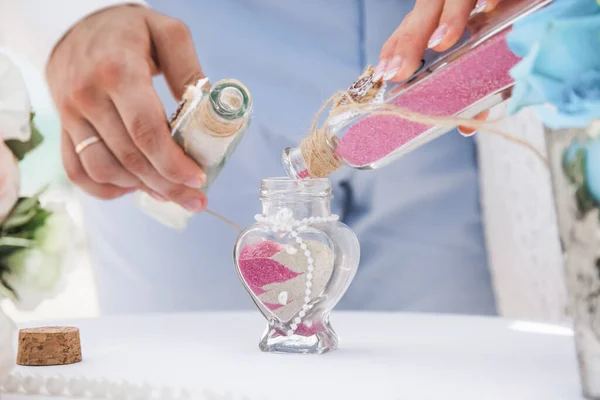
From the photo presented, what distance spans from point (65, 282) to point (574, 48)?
0.32 m

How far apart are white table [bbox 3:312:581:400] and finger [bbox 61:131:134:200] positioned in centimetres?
28

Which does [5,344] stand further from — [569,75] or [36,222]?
[569,75]

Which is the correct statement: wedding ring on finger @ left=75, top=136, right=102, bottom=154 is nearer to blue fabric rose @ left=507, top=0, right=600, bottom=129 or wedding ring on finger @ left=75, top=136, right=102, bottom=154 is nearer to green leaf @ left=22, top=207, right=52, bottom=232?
green leaf @ left=22, top=207, right=52, bottom=232

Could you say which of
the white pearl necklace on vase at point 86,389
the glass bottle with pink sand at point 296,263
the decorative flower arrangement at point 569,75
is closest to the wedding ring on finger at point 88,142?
the glass bottle with pink sand at point 296,263

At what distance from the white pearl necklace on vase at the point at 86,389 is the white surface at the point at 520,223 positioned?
0.70m

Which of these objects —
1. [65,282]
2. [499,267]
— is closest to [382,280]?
[499,267]

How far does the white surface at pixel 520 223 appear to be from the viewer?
3.21 feet

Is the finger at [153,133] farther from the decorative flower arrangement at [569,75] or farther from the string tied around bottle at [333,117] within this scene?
the decorative flower arrangement at [569,75]

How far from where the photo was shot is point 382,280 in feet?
3.55

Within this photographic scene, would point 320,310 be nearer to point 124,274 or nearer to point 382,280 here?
point 382,280

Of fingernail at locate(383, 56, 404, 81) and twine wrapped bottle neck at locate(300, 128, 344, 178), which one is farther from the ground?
fingernail at locate(383, 56, 404, 81)

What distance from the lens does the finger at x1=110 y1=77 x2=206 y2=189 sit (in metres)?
0.72

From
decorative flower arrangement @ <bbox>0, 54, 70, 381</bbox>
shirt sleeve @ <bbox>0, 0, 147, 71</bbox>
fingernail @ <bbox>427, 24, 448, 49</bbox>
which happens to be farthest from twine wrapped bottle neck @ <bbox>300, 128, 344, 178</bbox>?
shirt sleeve @ <bbox>0, 0, 147, 71</bbox>

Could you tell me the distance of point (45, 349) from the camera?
48cm
